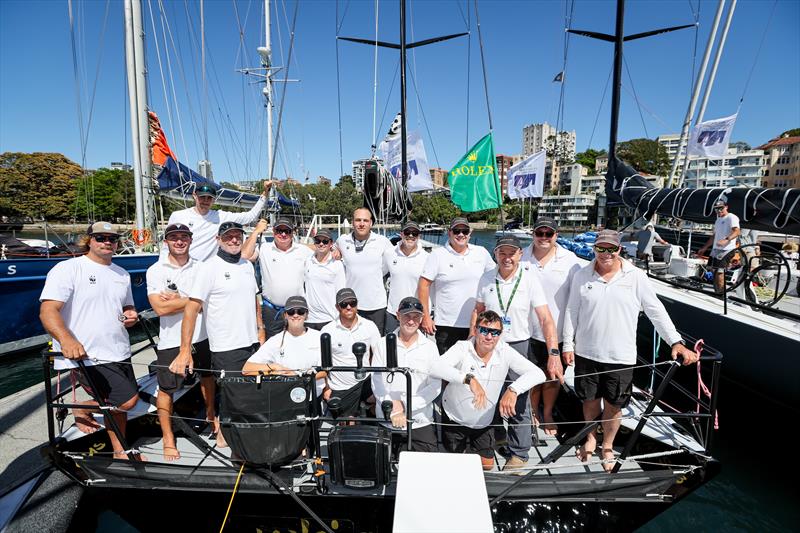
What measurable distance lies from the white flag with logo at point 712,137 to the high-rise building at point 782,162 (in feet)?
271

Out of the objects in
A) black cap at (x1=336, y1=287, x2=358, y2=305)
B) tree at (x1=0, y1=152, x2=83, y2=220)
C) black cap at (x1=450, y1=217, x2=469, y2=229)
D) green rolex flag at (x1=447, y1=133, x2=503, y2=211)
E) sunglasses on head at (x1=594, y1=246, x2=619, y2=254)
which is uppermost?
tree at (x1=0, y1=152, x2=83, y2=220)

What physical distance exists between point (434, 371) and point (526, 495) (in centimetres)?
108

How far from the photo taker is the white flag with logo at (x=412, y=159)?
8.43 meters

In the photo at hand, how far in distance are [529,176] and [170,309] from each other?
7.33m

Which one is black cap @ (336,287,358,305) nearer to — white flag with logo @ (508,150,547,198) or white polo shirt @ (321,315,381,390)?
white polo shirt @ (321,315,381,390)

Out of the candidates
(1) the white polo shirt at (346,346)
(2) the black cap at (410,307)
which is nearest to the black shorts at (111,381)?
(1) the white polo shirt at (346,346)

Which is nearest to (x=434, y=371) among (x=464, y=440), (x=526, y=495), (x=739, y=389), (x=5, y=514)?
(x=464, y=440)

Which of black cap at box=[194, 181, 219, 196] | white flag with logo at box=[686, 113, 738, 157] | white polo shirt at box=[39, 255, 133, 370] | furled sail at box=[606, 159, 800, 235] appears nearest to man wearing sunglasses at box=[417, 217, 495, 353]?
black cap at box=[194, 181, 219, 196]

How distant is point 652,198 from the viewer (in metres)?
8.09

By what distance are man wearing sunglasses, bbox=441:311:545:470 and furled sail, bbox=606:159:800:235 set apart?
203 inches

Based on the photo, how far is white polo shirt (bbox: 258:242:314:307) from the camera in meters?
4.43

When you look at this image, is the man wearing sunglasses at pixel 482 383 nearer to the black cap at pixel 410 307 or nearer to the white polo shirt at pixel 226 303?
the black cap at pixel 410 307

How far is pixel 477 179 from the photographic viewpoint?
7160mm

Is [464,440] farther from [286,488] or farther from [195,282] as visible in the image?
[195,282]
